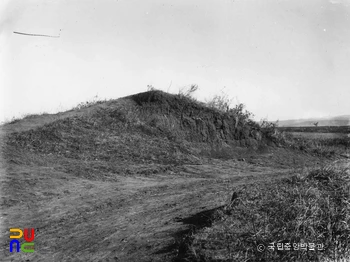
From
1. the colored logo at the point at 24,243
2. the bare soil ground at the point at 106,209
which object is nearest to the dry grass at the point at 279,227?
the bare soil ground at the point at 106,209

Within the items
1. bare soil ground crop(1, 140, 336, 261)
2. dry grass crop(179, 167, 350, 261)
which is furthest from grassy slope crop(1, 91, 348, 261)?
dry grass crop(179, 167, 350, 261)

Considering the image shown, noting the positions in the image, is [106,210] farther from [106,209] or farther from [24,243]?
[24,243]

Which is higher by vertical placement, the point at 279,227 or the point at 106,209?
the point at 279,227

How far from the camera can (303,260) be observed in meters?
3.40

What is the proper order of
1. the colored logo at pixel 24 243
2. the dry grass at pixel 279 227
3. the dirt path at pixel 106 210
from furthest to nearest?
the colored logo at pixel 24 243 → the dirt path at pixel 106 210 → the dry grass at pixel 279 227

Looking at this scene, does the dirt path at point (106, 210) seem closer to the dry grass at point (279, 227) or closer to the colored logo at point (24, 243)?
the colored logo at point (24, 243)

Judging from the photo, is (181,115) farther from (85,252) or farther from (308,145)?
(85,252)

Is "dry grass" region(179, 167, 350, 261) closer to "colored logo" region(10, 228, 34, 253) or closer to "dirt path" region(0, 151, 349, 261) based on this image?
"dirt path" region(0, 151, 349, 261)

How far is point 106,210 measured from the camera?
6910 millimetres

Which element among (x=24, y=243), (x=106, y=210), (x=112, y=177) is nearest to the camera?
(x=24, y=243)

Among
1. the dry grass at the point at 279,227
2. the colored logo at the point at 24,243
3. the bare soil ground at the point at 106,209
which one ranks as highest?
the dry grass at the point at 279,227

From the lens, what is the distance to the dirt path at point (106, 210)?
4.71 m

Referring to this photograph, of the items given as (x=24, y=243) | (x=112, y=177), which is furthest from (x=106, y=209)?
(x=112, y=177)

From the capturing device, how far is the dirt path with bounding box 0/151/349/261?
185 inches
